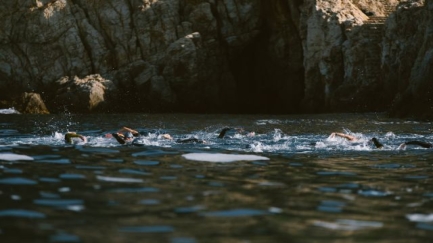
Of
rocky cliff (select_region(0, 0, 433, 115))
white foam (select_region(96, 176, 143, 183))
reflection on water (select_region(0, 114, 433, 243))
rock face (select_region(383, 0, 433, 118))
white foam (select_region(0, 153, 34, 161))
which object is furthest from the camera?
rocky cliff (select_region(0, 0, 433, 115))

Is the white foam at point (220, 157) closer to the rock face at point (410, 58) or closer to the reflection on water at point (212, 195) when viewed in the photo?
the reflection on water at point (212, 195)

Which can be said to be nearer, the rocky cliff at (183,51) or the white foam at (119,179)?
the white foam at (119,179)

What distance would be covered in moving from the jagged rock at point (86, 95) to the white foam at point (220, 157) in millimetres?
34014

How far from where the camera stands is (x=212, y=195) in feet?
28.9

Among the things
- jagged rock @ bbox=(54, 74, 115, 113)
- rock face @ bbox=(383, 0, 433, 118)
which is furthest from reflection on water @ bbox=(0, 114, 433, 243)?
jagged rock @ bbox=(54, 74, 115, 113)

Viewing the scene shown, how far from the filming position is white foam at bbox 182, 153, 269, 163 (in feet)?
44.4

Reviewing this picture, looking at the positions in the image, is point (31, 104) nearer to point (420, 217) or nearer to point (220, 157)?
point (220, 157)

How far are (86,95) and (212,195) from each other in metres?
40.1

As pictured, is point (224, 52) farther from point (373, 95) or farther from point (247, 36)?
point (373, 95)

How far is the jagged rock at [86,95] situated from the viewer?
155ft

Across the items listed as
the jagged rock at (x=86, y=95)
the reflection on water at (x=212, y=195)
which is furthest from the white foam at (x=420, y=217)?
the jagged rock at (x=86, y=95)

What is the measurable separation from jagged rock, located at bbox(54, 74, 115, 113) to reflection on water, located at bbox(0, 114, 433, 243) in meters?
32.4

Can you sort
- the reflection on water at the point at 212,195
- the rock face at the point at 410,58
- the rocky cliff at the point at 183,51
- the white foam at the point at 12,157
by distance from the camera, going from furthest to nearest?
the rocky cliff at the point at 183,51 → the rock face at the point at 410,58 → the white foam at the point at 12,157 → the reflection on water at the point at 212,195

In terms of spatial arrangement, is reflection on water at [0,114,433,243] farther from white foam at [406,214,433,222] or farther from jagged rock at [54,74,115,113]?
jagged rock at [54,74,115,113]
